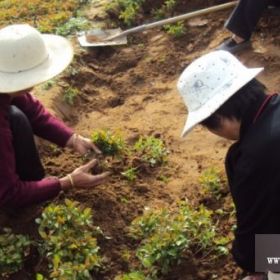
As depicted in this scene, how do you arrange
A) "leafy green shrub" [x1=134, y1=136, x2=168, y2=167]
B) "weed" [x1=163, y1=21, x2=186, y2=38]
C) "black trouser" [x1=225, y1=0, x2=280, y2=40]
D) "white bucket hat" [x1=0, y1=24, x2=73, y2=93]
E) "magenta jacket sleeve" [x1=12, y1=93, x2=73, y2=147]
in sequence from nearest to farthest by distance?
"white bucket hat" [x1=0, y1=24, x2=73, y2=93] < "magenta jacket sleeve" [x1=12, y1=93, x2=73, y2=147] < "leafy green shrub" [x1=134, y1=136, x2=168, y2=167] < "black trouser" [x1=225, y1=0, x2=280, y2=40] < "weed" [x1=163, y1=21, x2=186, y2=38]

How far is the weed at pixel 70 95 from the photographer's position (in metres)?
4.52

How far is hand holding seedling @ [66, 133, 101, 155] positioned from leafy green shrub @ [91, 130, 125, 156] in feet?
0.48

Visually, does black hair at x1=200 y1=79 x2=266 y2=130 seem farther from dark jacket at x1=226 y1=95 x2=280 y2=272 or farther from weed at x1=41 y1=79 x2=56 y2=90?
weed at x1=41 y1=79 x2=56 y2=90

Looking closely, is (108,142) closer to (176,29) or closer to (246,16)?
(246,16)

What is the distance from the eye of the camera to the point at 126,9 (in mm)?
5648

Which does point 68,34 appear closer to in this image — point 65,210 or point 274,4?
point 274,4

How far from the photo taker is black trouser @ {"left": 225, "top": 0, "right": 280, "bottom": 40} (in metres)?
4.65

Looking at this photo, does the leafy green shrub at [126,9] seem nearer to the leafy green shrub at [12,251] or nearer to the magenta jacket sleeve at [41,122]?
the magenta jacket sleeve at [41,122]

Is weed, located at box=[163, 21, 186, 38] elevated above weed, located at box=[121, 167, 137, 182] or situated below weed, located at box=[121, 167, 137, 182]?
above

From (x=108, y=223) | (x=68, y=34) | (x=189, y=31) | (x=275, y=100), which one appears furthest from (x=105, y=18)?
(x=275, y=100)

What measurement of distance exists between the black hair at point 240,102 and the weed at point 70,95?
249 cm

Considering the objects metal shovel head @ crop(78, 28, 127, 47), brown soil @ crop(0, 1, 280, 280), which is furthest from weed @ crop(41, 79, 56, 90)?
metal shovel head @ crop(78, 28, 127, 47)

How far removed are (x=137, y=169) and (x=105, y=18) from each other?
2459mm

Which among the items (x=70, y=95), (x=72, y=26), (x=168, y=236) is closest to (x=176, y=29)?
(x=72, y=26)
